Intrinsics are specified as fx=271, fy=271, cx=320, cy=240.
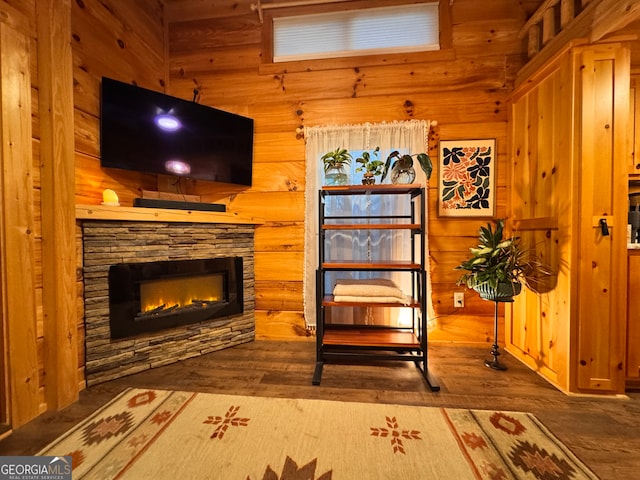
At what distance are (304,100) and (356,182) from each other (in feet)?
2.87

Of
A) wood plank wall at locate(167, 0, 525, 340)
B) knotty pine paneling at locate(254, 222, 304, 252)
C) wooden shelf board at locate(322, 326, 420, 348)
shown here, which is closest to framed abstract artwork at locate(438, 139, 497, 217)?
wood plank wall at locate(167, 0, 525, 340)

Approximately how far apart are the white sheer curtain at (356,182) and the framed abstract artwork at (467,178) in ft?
0.68

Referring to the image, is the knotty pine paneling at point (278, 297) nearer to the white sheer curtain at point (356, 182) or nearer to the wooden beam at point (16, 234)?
the white sheer curtain at point (356, 182)

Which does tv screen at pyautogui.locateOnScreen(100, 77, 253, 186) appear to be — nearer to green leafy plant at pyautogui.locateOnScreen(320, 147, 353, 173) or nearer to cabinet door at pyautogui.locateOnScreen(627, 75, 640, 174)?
green leafy plant at pyautogui.locateOnScreen(320, 147, 353, 173)

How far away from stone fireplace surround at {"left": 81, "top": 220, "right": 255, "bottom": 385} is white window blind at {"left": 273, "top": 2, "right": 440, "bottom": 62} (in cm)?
166

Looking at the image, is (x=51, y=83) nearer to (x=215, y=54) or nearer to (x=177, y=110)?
(x=177, y=110)

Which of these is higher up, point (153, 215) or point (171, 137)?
A: point (171, 137)

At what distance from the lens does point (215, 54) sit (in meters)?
2.47

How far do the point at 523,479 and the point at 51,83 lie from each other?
9.46 ft

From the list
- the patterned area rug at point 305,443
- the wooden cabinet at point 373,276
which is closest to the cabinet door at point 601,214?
the patterned area rug at point 305,443

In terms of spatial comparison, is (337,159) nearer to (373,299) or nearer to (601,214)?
(373,299)

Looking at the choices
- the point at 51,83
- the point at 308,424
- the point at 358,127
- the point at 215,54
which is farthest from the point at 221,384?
the point at 215,54

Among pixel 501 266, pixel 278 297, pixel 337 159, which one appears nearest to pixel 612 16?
pixel 501 266

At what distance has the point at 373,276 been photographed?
2.46 metres
